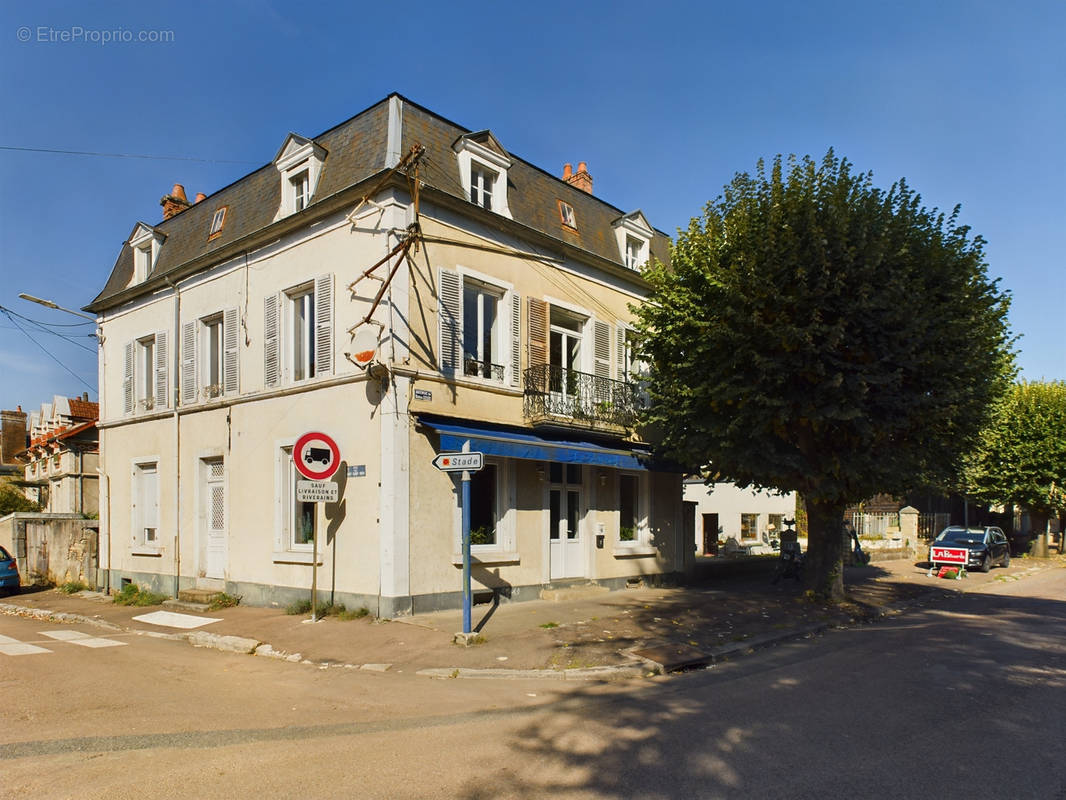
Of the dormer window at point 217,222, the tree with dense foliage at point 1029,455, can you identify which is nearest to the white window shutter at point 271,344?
the dormer window at point 217,222

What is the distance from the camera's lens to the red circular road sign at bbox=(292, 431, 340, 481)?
37.6 ft

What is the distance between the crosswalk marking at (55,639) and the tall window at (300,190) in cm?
830

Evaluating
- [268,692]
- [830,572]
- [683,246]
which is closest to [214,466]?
[268,692]

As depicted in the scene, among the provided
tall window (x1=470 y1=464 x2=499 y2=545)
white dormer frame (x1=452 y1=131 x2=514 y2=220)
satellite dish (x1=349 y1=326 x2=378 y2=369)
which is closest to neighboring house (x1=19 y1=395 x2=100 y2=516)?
satellite dish (x1=349 y1=326 x2=378 y2=369)

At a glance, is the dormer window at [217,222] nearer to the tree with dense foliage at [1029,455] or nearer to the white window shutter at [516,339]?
the white window shutter at [516,339]

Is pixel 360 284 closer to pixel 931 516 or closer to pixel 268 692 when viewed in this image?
pixel 268 692

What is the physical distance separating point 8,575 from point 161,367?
24.7ft

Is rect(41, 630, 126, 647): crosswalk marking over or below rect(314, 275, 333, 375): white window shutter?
below

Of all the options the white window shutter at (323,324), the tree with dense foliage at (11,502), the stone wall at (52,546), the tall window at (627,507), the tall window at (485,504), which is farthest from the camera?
the tree with dense foliage at (11,502)

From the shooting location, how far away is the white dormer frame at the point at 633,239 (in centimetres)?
1777

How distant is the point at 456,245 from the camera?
13227 mm

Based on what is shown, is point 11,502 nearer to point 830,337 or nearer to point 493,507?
point 493,507

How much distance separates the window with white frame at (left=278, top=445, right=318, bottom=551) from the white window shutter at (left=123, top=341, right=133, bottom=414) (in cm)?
673

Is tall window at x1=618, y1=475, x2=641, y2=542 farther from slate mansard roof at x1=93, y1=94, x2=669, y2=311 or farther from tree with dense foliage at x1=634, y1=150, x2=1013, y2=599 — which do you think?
slate mansard roof at x1=93, y1=94, x2=669, y2=311
